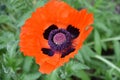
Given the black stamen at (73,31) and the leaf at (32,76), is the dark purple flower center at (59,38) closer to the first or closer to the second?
the black stamen at (73,31)

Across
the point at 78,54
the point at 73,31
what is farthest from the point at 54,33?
the point at 78,54

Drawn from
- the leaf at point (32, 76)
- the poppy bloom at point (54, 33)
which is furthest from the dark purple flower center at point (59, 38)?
the leaf at point (32, 76)

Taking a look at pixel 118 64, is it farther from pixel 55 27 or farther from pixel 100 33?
pixel 55 27

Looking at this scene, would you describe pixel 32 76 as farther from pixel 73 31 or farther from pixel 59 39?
pixel 73 31

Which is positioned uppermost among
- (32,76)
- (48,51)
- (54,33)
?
(54,33)

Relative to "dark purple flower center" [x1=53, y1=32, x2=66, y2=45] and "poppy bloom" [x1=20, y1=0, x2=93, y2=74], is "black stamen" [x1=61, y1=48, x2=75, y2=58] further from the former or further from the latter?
"dark purple flower center" [x1=53, y1=32, x2=66, y2=45]

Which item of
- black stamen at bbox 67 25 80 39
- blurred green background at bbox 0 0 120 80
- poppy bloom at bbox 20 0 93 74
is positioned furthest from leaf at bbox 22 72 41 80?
black stamen at bbox 67 25 80 39

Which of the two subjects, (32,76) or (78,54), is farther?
(78,54)
